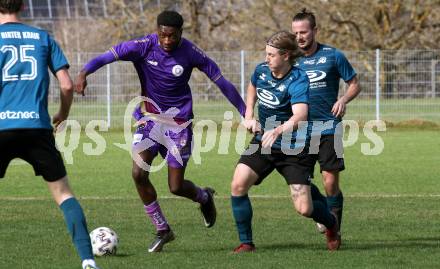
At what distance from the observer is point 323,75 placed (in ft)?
30.8

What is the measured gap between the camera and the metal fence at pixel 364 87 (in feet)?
93.1

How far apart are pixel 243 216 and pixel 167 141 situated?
3.98ft

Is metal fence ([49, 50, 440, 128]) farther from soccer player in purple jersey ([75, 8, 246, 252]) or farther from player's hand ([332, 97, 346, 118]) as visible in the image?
player's hand ([332, 97, 346, 118])

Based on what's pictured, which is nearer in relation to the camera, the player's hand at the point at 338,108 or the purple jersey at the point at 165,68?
the player's hand at the point at 338,108

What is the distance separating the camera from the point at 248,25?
37.0 meters

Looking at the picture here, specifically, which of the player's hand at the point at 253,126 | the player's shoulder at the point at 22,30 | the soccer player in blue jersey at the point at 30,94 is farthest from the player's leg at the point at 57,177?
the player's hand at the point at 253,126

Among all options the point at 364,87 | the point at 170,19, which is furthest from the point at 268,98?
the point at 364,87

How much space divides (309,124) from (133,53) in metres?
1.74

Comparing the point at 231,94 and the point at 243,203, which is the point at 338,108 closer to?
the point at 231,94

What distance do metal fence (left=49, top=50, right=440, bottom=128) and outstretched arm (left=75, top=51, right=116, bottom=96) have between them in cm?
1920

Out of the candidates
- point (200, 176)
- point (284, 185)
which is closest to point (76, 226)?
point (284, 185)

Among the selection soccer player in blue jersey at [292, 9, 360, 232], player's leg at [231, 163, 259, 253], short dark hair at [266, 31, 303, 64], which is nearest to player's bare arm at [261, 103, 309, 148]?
short dark hair at [266, 31, 303, 64]

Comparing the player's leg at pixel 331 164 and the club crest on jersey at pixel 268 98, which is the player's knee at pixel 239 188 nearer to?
the club crest on jersey at pixel 268 98

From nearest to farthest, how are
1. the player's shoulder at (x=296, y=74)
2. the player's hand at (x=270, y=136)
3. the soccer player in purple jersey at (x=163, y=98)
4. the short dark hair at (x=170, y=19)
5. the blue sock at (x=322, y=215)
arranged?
the player's hand at (x=270, y=136)
the player's shoulder at (x=296, y=74)
the blue sock at (x=322, y=215)
the short dark hair at (x=170, y=19)
the soccer player in purple jersey at (x=163, y=98)
